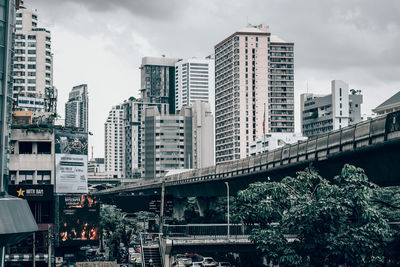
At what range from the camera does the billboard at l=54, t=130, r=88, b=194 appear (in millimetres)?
88000

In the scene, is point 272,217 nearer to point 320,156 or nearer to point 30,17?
point 320,156

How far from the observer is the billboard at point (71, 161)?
289 ft

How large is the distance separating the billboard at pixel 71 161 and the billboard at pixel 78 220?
16.0 feet

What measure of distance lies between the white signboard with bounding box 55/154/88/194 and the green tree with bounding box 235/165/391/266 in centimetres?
4223

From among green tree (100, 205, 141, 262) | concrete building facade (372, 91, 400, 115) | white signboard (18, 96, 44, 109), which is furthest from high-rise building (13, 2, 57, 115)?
concrete building facade (372, 91, 400, 115)

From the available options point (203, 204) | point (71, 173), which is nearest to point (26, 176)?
point (71, 173)

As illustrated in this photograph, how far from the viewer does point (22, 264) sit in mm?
83312

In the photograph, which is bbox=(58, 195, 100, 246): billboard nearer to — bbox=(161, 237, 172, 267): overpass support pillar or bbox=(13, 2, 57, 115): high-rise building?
bbox=(161, 237, 172, 267): overpass support pillar

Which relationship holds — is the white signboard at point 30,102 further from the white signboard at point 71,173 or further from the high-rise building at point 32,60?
the high-rise building at point 32,60

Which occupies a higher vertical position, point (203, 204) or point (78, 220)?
point (203, 204)

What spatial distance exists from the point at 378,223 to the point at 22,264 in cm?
5468

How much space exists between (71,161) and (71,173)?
169 centimetres

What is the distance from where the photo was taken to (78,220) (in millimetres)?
81688

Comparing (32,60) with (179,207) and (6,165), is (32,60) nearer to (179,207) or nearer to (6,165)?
(179,207)
